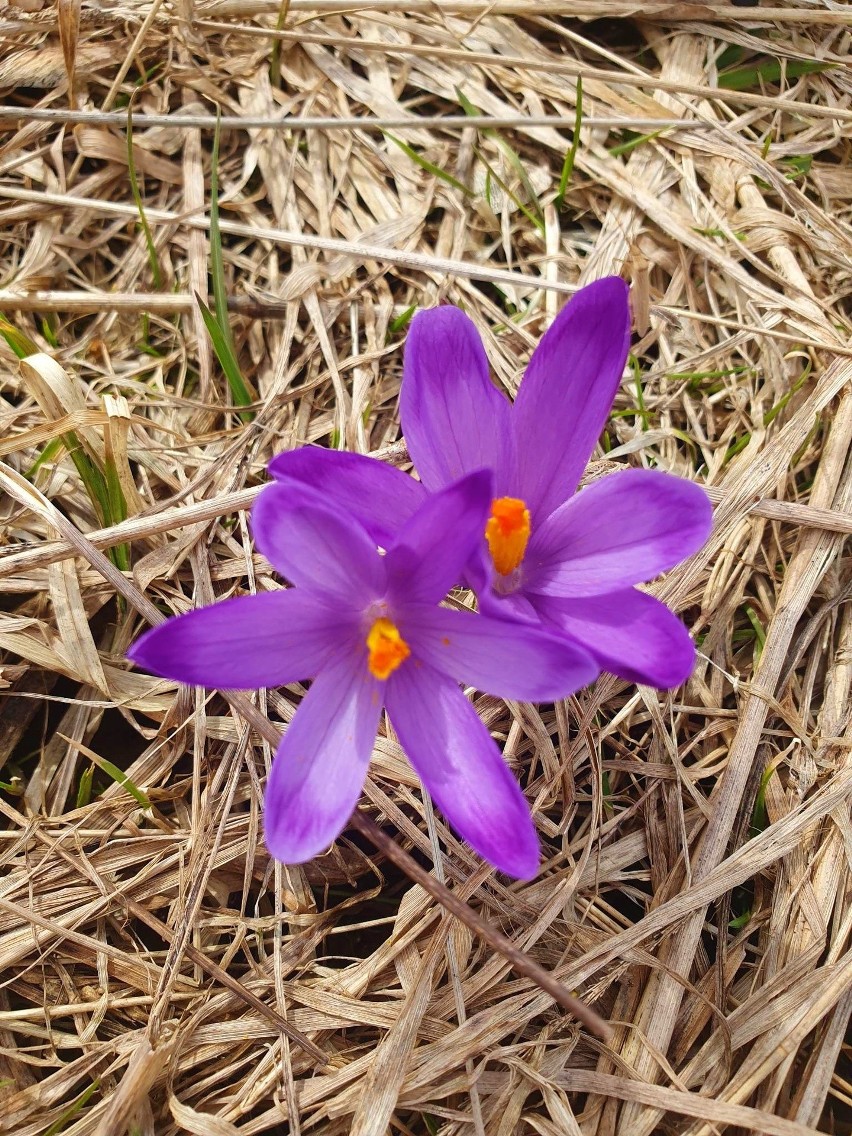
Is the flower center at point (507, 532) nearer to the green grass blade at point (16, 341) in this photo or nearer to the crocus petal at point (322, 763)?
the crocus petal at point (322, 763)

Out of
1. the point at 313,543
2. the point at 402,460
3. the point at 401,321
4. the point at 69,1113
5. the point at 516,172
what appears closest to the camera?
the point at 313,543

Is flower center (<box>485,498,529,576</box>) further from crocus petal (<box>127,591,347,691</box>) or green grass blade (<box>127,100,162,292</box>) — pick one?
green grass blade (<box>127,100,162,292</box>)

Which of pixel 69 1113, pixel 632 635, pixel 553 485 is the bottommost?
pixel 69 1113

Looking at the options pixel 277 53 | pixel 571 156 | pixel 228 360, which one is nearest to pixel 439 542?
pixel 228 360

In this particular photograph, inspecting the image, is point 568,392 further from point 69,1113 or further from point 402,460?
point 69,1113

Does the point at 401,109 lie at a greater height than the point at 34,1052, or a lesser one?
greater

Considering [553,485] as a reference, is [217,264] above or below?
above

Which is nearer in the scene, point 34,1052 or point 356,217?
point 34,1052

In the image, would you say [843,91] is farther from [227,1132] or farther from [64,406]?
[227,1132]

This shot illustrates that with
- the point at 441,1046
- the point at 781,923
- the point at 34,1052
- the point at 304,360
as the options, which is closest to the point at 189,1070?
the point at 34,1052
